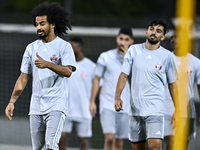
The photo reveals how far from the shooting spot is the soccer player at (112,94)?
27.6ft

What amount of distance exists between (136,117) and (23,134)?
7.06 m

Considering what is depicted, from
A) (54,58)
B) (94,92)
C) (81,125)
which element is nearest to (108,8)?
(81,125)

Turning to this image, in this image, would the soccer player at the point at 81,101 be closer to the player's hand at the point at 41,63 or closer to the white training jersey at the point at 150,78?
the white training jersey at the point at 150,78

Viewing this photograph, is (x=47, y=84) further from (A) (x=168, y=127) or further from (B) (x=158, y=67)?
(A) (x=168, y=127)

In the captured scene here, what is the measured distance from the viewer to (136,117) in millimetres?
6637

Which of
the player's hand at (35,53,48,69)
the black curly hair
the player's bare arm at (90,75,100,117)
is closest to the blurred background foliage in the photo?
the player's bare arm at (90,75,100,117)

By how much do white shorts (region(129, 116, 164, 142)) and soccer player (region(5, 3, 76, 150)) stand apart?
114 cm

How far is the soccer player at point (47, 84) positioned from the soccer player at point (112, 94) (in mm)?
2380

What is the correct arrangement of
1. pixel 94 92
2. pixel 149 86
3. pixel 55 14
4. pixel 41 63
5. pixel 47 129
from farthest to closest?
pixel 94 92, pixel 149 86, pixel 55 14, pixel 47 129, pixel 41 63

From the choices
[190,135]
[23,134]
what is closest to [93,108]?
[190,135]

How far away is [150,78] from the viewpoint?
6.53m

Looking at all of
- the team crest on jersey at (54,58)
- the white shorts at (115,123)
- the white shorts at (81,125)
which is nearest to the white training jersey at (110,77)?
the white shorts at (115,123)

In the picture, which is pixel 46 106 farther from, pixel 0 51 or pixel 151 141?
pixel 0 51

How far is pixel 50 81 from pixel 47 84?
0.19 ft
